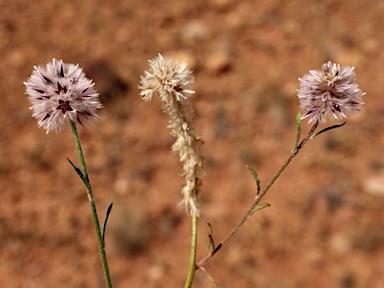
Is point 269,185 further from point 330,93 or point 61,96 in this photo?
point 61,96

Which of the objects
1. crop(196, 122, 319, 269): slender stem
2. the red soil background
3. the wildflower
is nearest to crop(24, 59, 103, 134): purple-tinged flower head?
the wildflower

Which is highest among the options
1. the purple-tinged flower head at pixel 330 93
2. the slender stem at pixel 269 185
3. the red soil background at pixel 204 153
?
the red soil background at pixel 204 153

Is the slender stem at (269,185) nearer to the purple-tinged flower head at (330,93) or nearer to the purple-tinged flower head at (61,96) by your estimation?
the purple-tinged flower head at (330,93)

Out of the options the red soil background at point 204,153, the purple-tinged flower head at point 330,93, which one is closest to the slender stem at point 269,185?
the purple-tinged flower head at point 330,93

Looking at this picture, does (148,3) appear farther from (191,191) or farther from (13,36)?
(191,191)

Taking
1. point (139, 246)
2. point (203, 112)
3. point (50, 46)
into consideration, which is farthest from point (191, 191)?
point (50, 46)

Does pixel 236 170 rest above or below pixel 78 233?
above

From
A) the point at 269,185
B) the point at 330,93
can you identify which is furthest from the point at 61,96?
the point at 330,93
